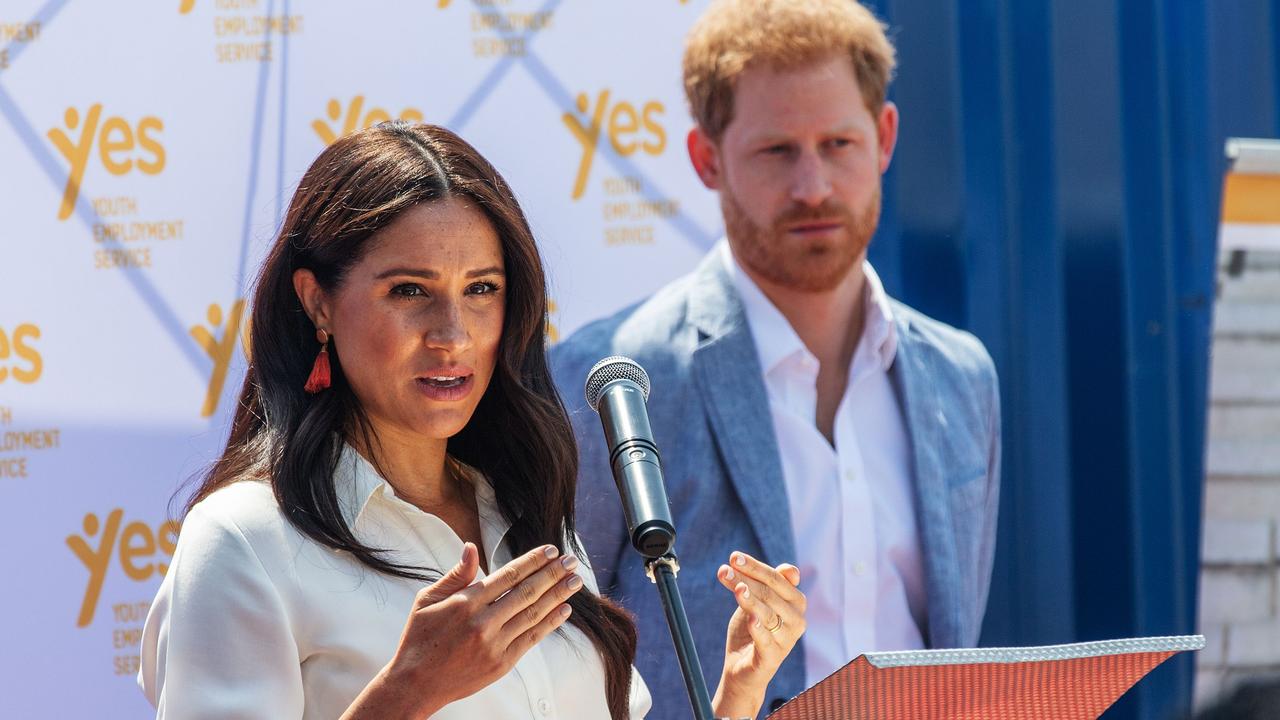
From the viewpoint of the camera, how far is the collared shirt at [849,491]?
8.70ft

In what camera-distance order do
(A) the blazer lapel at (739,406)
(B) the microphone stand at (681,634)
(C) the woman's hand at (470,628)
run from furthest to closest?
(A) the blazer lapel at (739,406) < (C) the woman's hand at (470,628) < (B) the microphone stand at (681,634)

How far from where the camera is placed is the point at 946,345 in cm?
292

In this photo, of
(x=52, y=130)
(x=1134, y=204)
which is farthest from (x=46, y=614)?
(x=1134, y=204)

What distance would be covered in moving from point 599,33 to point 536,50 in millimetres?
135

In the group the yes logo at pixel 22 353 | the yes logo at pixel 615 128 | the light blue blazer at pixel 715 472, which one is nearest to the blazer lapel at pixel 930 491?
the light blue blazer at pixel 715 472

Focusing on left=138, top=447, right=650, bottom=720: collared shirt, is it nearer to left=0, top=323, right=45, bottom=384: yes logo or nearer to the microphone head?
the microphone head

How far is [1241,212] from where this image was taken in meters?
3.11

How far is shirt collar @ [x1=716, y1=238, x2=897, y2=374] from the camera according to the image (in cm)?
277

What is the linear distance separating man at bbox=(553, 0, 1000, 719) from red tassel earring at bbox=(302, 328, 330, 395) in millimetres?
846

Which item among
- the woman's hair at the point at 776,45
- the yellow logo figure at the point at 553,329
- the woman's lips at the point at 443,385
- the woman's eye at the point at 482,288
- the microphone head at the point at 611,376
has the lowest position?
the yellow logo figure at the point at 553,329

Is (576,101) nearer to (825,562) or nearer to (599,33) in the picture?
(599,33)

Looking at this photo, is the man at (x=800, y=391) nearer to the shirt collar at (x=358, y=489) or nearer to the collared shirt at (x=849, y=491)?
the collared shirt at (x=849, y=491)

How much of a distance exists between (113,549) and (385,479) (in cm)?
107

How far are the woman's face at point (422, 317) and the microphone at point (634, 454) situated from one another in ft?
0.99
